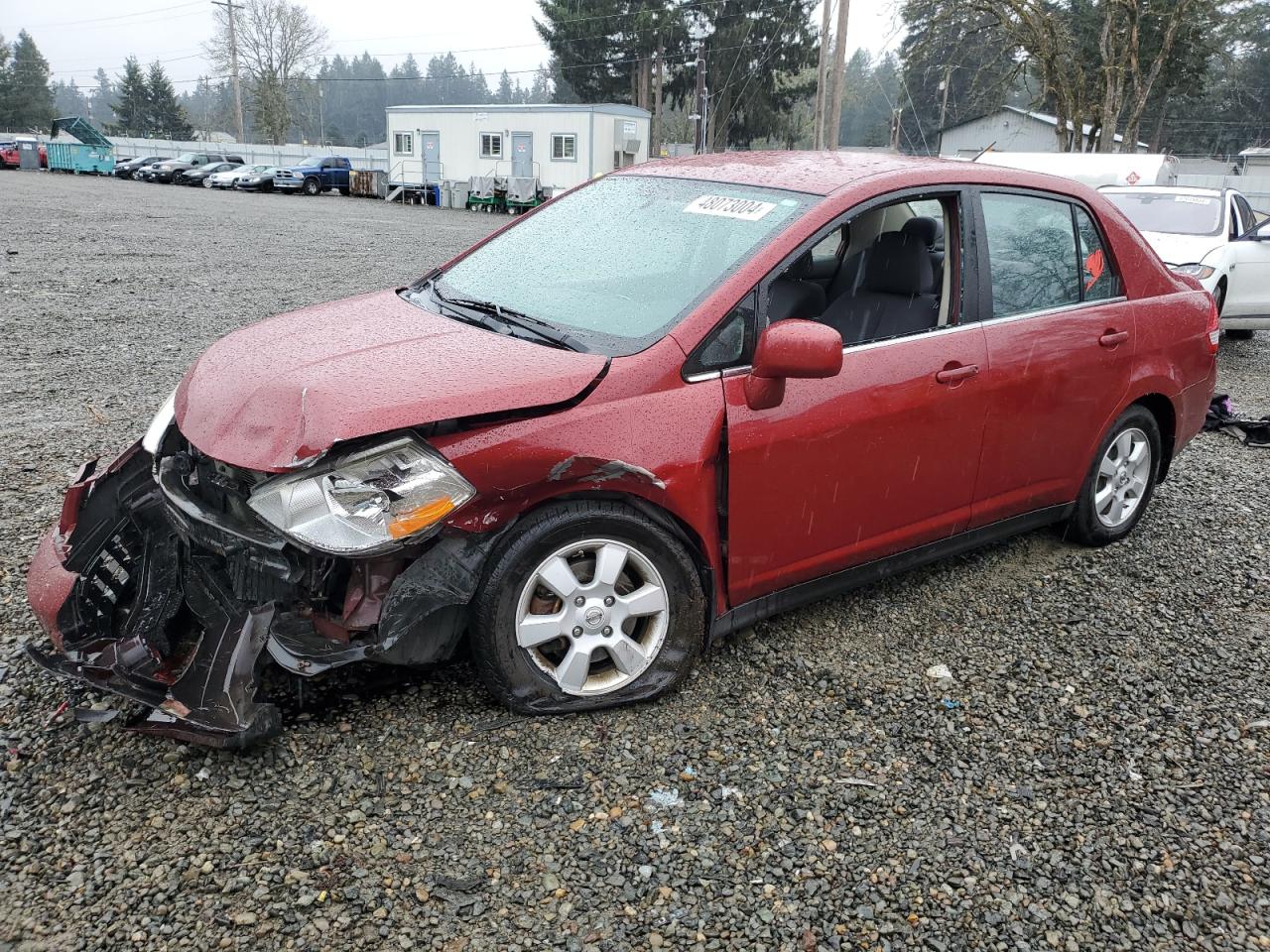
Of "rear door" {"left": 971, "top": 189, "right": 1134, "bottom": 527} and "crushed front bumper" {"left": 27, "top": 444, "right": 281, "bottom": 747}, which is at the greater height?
"rear door" {"left": 971, "top": 189, "right": 1134, "bottom": 527}

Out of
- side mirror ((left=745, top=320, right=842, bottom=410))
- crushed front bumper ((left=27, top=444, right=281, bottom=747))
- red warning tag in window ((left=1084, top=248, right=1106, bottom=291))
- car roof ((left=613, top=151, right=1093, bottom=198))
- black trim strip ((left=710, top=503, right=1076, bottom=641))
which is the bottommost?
black trim strip ((left=710, top=503, right=1076, bottom=641))

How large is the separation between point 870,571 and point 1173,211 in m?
8.92

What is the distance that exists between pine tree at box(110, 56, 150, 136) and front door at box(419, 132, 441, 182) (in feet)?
170

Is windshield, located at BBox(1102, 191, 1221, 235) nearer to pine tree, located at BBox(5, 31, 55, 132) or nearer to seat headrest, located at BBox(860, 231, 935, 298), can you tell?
seat headrest, located at BBox(860, 231, 935, 298)

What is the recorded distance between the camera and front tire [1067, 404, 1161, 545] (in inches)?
173

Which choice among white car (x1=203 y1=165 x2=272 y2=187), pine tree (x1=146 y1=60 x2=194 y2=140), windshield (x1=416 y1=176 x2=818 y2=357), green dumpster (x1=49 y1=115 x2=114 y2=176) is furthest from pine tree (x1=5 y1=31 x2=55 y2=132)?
windshield (x1=416 y1=176 x2=818 y2=357)

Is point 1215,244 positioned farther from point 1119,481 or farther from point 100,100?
point 100,100

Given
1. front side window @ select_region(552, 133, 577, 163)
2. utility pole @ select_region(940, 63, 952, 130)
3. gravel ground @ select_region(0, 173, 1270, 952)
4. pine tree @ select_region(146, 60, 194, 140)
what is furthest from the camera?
pine tree @ select_region(146, 60, 194, 140)

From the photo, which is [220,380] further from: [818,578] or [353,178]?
[353,178]

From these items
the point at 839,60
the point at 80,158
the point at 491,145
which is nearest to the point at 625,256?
the point at 839,60

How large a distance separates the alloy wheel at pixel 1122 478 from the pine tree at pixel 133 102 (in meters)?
89.1

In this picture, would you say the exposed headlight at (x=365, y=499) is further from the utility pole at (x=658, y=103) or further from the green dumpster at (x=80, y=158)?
the utility pole at (x=658, y=103)

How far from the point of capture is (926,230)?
3.84m

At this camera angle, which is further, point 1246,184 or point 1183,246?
point 1246,184
